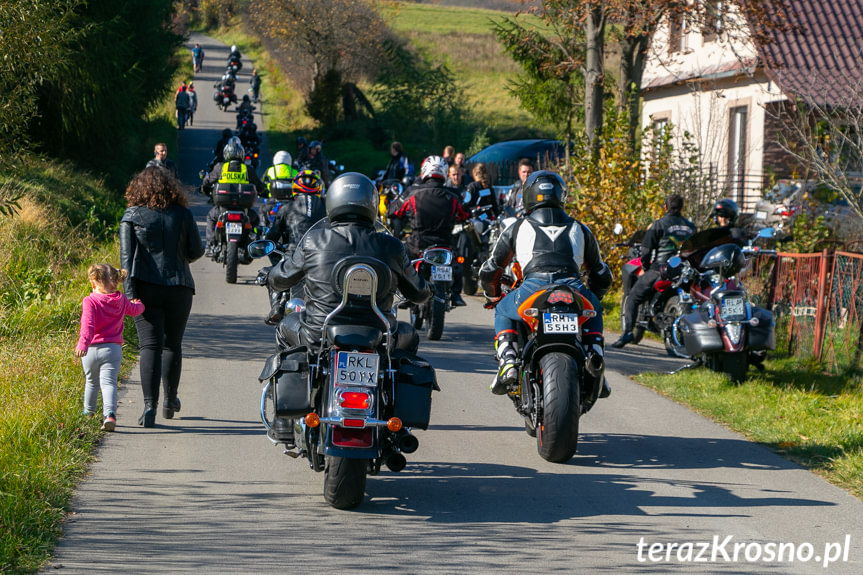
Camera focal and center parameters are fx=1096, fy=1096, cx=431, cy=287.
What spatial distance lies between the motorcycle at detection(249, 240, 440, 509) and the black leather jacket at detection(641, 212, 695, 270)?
254 inches

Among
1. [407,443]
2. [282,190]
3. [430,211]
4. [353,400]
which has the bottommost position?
[407,443]

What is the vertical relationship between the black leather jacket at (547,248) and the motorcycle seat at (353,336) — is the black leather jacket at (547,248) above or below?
above

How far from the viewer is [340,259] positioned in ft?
19.9

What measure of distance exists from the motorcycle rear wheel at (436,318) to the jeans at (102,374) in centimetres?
488

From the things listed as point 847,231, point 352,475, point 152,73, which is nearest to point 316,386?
point 352,475

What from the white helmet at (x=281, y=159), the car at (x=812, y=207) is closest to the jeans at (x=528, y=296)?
the white helmet at (x=281, y=159)

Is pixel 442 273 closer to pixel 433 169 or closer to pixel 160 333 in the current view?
pixel 433 169

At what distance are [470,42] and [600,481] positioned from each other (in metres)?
66.8

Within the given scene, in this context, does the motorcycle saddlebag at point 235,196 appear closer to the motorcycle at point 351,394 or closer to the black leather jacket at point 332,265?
the black leather jacket at point 332,265

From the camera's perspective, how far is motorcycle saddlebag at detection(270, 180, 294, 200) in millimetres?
13625

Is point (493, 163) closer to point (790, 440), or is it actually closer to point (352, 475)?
point (790, 440)

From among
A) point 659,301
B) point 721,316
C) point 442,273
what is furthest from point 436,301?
point 721,316

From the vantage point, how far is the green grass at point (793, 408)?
7.43m

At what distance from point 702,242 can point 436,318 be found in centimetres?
296
